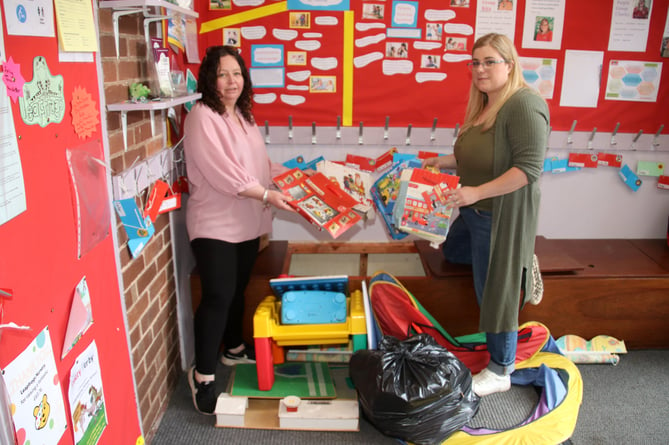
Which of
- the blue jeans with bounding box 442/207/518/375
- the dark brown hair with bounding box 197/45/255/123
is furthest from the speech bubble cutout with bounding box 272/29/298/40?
the blue jeans with bounding box 442/207/518/375

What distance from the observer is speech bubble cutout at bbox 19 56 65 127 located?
1179 mm

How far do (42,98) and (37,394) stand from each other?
0.64 meters

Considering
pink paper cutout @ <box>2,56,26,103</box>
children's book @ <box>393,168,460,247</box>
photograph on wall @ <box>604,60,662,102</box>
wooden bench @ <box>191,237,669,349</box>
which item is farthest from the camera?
photograph on wall @ <box>604,60,662,102</box>

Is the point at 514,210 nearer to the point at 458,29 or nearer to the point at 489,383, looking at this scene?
the point at 489,383

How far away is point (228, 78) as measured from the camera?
2068mm

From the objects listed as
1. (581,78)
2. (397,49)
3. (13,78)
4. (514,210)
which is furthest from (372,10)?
(13,78)

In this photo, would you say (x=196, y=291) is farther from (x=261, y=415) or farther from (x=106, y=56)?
(x=106, y=56)

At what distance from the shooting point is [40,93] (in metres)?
1.23

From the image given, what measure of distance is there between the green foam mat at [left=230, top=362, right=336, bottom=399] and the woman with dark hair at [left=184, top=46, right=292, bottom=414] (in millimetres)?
133

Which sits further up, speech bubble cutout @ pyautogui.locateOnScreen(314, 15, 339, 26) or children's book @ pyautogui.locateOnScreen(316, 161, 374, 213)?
speech bubble cutout @ pyautogui.locateOnScreen(314, 15, 339, 26)

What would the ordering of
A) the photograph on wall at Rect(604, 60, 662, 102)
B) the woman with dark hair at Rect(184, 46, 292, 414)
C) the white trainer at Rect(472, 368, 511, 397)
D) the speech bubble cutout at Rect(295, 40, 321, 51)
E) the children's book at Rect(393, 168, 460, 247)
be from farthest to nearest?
1. the photograph on wall at Rect(604, 60, 662, 102)
2. the speech bubble cutout at Rect(295, 40, 321, 51)
3. the white trainer at Rect(472, 368, 511, 397)
4. the children's book at Rect(393, 168, 460, 247)
5. the woman with dark hair at Rect(184, 46, 292, 414)

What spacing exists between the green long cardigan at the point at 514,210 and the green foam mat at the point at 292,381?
666 mm

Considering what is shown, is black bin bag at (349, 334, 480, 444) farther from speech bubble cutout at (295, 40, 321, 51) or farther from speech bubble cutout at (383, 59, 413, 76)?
speech bubble cutout at (295, 40, 321, 51)

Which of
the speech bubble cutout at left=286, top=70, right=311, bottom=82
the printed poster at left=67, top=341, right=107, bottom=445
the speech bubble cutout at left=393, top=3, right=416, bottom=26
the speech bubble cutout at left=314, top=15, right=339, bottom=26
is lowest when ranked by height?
the printed poster at left=67, top=341, right=107, bottom=445
